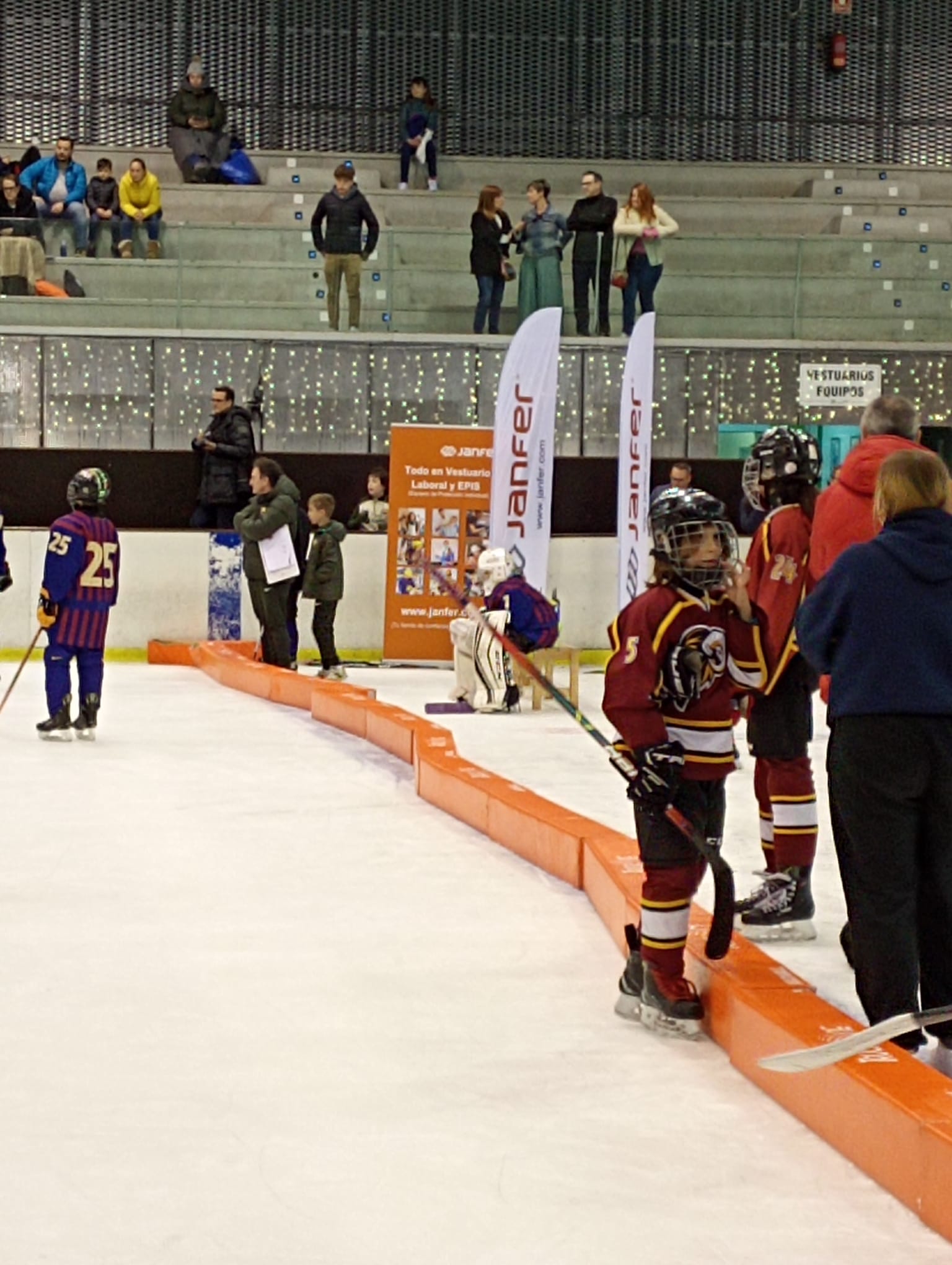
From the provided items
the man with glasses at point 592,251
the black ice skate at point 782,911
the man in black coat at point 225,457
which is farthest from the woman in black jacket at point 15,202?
the black ice skate at point 782,911

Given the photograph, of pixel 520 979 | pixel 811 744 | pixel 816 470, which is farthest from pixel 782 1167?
pixel 811 744

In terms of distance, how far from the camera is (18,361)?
52.0ft

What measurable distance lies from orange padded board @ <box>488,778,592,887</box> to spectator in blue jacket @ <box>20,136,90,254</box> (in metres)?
11.5

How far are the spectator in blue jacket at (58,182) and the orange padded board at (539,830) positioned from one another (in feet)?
37.7

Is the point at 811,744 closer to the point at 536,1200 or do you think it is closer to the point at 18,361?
the point at 536,1200

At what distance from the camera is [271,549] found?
42.2ft

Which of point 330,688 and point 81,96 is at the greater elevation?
point 81,96

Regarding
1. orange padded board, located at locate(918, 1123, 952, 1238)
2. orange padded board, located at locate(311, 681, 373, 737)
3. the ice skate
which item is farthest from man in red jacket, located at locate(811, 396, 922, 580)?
orange padded board, located at locate(311, 681, 373, 737)

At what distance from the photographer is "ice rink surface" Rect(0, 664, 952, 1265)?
2.91 m

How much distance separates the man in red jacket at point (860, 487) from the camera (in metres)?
4.69

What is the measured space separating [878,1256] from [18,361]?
14.2 metres

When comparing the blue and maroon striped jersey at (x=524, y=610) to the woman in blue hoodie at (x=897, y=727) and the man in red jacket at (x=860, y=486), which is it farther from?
the woman in blue hoodie at (x=897, y=727)

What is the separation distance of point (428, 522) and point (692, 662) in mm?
10850

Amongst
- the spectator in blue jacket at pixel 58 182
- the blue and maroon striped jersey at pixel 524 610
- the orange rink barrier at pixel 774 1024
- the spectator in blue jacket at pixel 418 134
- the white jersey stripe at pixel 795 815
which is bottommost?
the orange rink barrier at pixel 774 1024
